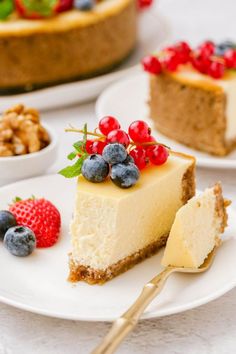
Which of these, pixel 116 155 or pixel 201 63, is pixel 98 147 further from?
pixel 201 63

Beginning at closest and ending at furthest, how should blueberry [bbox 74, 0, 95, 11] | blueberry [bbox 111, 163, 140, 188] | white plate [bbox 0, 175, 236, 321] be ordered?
white plate [bbox 0, 175, 236, 321] < blueberry [bbox 111, 163, 140, 188] < blueberry [bbox 74, 0, 95, 11]

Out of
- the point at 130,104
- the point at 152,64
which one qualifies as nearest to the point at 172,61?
the point at 152,64

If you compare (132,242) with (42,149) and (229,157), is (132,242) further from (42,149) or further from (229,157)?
(229,157)

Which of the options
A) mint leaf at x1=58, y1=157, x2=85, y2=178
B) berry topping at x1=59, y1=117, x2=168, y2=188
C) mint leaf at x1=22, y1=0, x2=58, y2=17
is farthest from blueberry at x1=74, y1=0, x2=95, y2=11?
mint leaf at x1=58, y1=157, x2=85, y2=178

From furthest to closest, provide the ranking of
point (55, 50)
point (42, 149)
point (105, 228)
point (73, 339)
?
1. point (55, 50)
2. point (42, 149)
3. point (105, 228)
4. point (73, 339)

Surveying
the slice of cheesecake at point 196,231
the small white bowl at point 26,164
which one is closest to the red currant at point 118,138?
the slice of cheesecake at point 196,231

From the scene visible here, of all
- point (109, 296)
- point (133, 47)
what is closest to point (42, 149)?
point (109, 296)

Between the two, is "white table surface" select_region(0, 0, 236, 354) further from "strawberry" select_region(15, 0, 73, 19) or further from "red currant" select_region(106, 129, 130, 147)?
"strawberry" select_region(15, 0, 73, 19)
